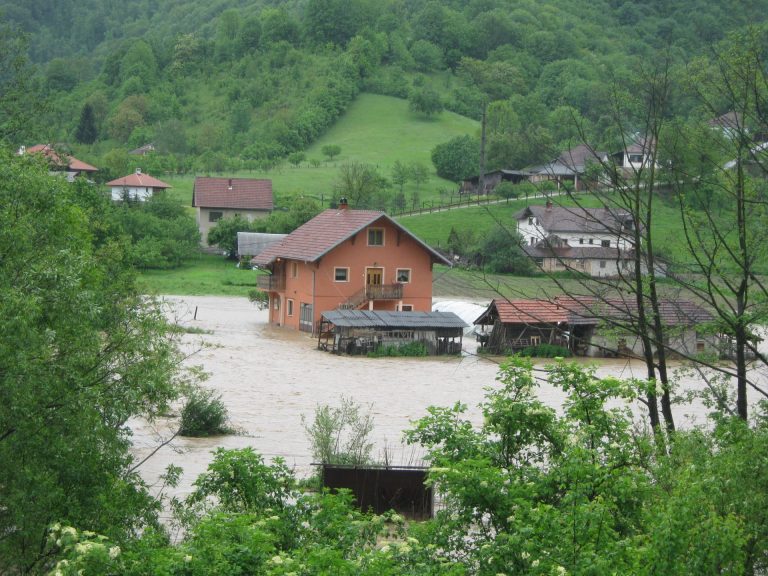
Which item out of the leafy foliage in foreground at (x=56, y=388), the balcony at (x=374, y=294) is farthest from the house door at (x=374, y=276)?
the leafy foliage in foreground at (x=56, y=388)

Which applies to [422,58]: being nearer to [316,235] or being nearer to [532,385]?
[316,235]

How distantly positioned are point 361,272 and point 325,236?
8.45 ft

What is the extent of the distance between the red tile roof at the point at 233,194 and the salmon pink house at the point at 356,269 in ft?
99.4

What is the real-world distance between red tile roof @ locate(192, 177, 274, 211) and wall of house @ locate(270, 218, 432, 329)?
103 ft

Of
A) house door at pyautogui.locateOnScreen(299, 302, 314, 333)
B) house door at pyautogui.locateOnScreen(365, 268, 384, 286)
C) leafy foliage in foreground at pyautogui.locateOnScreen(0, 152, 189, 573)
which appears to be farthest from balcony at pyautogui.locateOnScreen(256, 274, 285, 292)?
leafy foliage in foreground at pyautogui.locateOnScreen(0, 152, 189, 573)

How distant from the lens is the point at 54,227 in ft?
46.9

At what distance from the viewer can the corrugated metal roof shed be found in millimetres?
48500

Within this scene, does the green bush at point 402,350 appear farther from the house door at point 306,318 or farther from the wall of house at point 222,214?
the wall of house at point 222,214

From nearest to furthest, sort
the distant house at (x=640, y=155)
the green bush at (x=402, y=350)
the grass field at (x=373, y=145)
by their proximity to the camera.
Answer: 1. the distant house at (x=640, y=155)
2. the green bush at (x=402, y=350)
3. the grass field at (x=373, y=145)

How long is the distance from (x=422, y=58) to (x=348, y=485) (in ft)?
530

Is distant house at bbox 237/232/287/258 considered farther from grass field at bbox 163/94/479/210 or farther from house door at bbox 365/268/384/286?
house door at bbox 365/268/384/286

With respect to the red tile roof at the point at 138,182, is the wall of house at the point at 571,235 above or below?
below

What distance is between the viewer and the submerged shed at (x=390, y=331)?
4819 centimetres

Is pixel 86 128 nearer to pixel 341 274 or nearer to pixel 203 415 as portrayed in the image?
pixel 341 274
